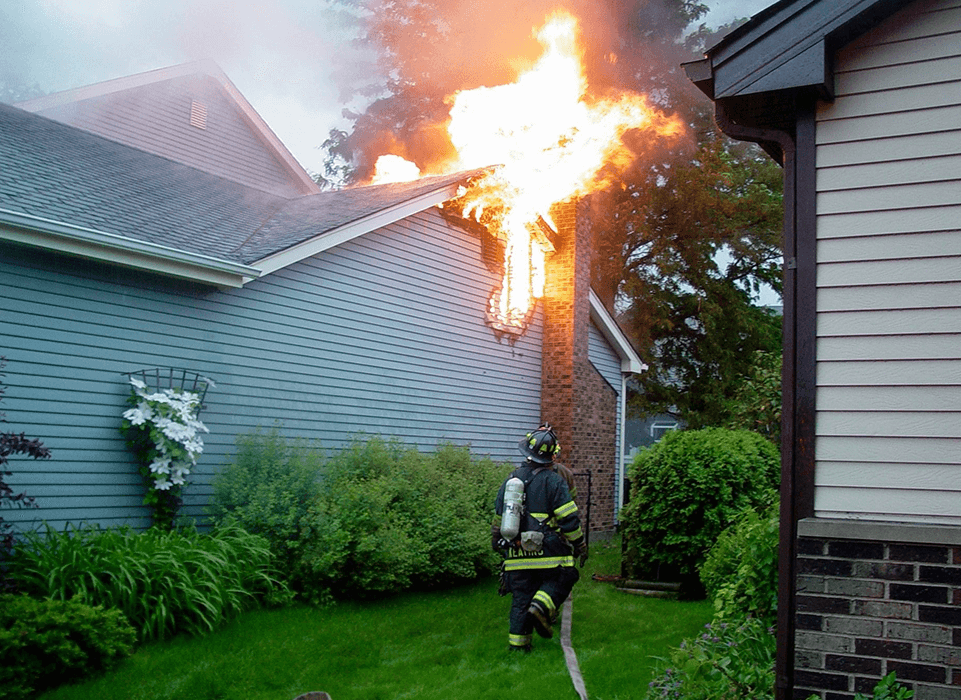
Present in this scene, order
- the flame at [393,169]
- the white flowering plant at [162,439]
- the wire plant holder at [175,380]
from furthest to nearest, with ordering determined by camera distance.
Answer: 1. the flame at [393,169]
2. the wire plant holder at [175,380]
3. the white flowering plant at [162,439]

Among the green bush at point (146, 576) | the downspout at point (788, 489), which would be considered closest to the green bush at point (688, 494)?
the green bush at point (146, 576)

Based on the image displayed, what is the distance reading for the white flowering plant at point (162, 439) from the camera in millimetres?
9102

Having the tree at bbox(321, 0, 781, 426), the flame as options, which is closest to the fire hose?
the flame

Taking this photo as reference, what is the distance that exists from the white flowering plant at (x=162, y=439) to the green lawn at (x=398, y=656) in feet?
6.28

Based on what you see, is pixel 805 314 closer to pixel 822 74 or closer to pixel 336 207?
pixel 822 74

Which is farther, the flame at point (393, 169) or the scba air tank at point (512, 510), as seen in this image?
the flame at point (393, 169)

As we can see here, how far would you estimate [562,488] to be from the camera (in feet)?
25.8

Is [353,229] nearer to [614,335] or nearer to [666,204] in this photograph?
[614,335]

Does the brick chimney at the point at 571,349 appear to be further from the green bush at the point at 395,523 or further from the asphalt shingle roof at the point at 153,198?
the green bush at the point at 395,523

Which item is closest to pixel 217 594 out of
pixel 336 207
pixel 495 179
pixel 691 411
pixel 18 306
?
pixel 18 306

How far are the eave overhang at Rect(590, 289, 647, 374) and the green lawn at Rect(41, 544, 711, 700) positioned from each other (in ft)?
26.0

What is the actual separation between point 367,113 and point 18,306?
21.4 meters

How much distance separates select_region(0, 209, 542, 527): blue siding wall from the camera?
28.4 ft

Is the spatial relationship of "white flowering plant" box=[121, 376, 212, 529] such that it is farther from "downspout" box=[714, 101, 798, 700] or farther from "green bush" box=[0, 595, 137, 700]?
"downspout" box=[714, 101, 798, 700]
